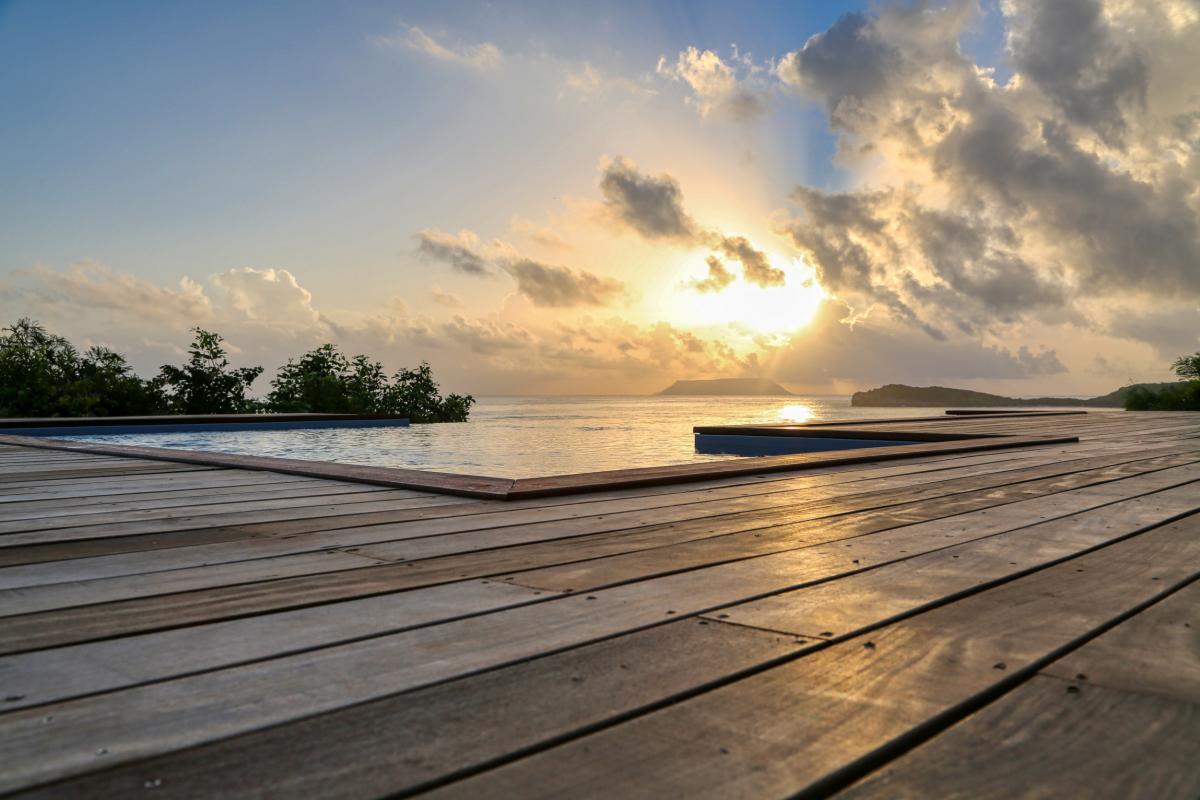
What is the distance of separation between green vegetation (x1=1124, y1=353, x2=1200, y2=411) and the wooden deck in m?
18.0

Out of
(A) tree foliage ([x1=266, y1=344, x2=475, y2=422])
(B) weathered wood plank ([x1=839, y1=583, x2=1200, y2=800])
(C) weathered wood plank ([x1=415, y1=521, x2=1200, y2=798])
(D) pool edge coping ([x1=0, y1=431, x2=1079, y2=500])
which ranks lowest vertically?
(B) weathered wood plank ([x1=839, y1=583, x2=1200, y2=800])

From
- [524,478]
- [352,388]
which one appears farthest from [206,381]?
[524,478]

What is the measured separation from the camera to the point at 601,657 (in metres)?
1.13

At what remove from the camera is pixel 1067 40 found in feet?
59.5

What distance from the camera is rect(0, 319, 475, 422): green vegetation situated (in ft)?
48.0

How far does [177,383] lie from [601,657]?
17272mm

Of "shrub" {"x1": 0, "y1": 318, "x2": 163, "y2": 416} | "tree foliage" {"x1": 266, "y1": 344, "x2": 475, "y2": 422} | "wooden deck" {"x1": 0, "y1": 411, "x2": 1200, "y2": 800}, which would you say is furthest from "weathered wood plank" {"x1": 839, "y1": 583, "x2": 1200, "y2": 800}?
"tree foliage" {"x1": 266, "y1": 344, "x2": 475, "y2": 422}

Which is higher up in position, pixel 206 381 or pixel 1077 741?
pixel 206 381

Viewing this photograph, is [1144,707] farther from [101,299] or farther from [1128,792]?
[101,299]

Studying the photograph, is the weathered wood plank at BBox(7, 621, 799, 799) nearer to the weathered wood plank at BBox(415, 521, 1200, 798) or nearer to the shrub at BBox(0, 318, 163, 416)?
the weathered wood plank at BBox(415, 521, 1200, 798)

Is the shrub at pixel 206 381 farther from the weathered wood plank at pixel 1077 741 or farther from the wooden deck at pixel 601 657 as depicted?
the weathered wood plank at pixel 1077 741

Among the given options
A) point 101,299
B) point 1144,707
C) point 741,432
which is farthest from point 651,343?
point 1144,707

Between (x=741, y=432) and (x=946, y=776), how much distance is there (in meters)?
8.16

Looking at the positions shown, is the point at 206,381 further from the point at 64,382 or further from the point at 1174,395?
the point at 1174,395
